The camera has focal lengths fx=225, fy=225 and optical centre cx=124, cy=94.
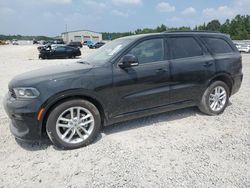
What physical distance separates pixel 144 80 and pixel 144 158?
1.33 metres

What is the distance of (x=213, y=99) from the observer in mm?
4785

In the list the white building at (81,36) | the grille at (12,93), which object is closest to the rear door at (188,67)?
the grille at (12,93)

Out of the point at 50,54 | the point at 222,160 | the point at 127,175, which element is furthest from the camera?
the point at 50,54

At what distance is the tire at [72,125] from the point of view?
333 centimetres

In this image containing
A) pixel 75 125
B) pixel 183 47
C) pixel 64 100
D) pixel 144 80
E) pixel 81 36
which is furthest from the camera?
pixel 81 36

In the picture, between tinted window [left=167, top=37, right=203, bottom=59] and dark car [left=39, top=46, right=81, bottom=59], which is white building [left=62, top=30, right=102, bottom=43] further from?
tinted window [left=167, top=37, right=203, bottom=59]

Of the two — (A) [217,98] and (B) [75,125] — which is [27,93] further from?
(A) [217,98]

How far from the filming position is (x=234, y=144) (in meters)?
3.57

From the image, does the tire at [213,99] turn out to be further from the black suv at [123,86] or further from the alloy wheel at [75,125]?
the alloy wheel at [75,125]

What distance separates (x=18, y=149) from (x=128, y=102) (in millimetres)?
1907

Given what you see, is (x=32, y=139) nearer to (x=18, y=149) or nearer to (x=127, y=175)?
(x=18, y=149)

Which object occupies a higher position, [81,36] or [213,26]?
[81,36]

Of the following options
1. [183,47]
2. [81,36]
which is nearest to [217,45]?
[183,47]

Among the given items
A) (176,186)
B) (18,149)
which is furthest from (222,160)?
(18,149)
